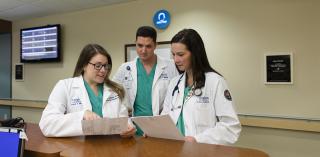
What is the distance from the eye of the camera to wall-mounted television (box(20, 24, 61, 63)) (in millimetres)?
4446

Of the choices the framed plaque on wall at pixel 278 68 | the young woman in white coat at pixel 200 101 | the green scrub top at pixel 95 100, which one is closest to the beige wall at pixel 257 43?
the framed plaque on wall at pixel 278 68

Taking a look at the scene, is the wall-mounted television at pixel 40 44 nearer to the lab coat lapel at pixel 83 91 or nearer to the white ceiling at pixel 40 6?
the white ceiling at pixel 40 6

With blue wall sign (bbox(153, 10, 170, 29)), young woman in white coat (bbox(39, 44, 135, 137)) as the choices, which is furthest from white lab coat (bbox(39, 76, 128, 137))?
blue wall sign (bbox(153, 10, 170, 29))

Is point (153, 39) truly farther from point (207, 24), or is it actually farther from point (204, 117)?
point (207, 24)

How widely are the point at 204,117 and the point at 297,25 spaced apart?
1.87 meters

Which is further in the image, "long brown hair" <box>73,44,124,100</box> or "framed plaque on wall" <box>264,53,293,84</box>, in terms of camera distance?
"framed plaque on wall" <box>264,53,293,84</box>

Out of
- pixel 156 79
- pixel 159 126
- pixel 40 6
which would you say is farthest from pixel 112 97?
pixel 40 6

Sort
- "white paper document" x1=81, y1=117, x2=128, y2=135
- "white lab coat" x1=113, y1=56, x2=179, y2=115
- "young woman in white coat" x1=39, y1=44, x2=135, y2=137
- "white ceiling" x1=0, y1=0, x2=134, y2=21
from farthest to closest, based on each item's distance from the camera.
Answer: "white ceiling" x1=0, y1=0, x2=134, y2=21
"white lab coat" x1=113, y1=56, x2=179, y2=115
"young woman in white coat" x1=39, y1=44, x2=135, y2=137
"white paper document" x1=81, y1=117, x2=128, y2=135

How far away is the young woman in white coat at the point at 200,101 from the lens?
54.2 inches

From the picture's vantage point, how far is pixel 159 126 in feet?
3.99

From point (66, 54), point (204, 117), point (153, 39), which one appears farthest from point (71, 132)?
point (66, 54)

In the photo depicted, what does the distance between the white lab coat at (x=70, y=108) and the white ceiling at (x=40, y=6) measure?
2.66m

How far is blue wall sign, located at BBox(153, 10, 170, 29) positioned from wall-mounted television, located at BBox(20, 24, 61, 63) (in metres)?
1.86

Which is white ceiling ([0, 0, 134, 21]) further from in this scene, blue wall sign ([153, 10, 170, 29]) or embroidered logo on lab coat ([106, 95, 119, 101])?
embroidered logo on lab coat ([106, 95, 119, 101])
